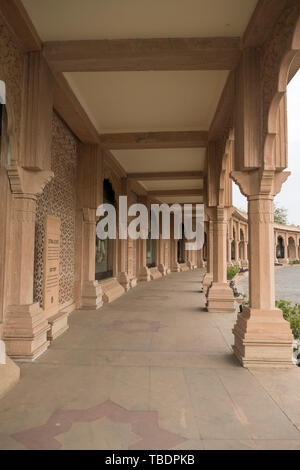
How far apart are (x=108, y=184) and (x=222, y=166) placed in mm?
3623

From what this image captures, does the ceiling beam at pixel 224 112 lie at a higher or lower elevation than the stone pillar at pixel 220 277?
higher

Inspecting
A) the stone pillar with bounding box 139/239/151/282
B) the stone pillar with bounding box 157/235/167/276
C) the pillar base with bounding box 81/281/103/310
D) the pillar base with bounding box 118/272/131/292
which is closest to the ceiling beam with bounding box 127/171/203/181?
the pillar base with bounding box 118/272/131/292

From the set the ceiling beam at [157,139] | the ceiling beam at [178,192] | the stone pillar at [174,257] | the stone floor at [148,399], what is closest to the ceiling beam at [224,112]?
the ceiling beam at [157,139]

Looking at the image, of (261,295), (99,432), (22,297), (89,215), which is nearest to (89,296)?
(89,215)

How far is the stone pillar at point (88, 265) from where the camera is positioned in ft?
22.4

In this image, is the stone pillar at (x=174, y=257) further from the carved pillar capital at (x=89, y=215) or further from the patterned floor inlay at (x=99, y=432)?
the patterned floor inlay at (x=99, y=432)

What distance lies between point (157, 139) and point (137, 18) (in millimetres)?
3300

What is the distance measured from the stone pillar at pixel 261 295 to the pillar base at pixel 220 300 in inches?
111

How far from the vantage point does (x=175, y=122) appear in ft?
20.5

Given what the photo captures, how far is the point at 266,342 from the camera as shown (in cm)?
351

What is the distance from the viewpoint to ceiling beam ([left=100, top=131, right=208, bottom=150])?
663 cm

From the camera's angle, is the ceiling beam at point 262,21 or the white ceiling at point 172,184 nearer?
the ceiling beam at point 262,21

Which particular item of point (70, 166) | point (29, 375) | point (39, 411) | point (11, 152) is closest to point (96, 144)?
point (70, 166)
